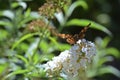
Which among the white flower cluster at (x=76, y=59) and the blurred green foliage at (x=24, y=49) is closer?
the white flower cluster at (x=76, y=59)

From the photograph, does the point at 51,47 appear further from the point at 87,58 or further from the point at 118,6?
the point at 118,6

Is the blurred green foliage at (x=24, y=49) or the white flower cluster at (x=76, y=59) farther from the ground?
the blurred green foliage at (x=24, y=49)

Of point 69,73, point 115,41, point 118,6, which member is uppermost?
point 118,6

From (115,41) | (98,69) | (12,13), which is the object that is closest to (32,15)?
(12,13)

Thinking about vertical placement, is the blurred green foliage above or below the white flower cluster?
above

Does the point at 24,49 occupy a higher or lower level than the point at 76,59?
higher

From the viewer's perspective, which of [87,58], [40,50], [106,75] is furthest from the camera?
[106,75]

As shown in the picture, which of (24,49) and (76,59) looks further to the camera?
(24,49)

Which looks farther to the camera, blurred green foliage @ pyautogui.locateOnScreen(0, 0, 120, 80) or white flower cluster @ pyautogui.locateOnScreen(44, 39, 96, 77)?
blurred green foliage @ pyautogui.locateOnScreen(0, 0, 120, 80)
